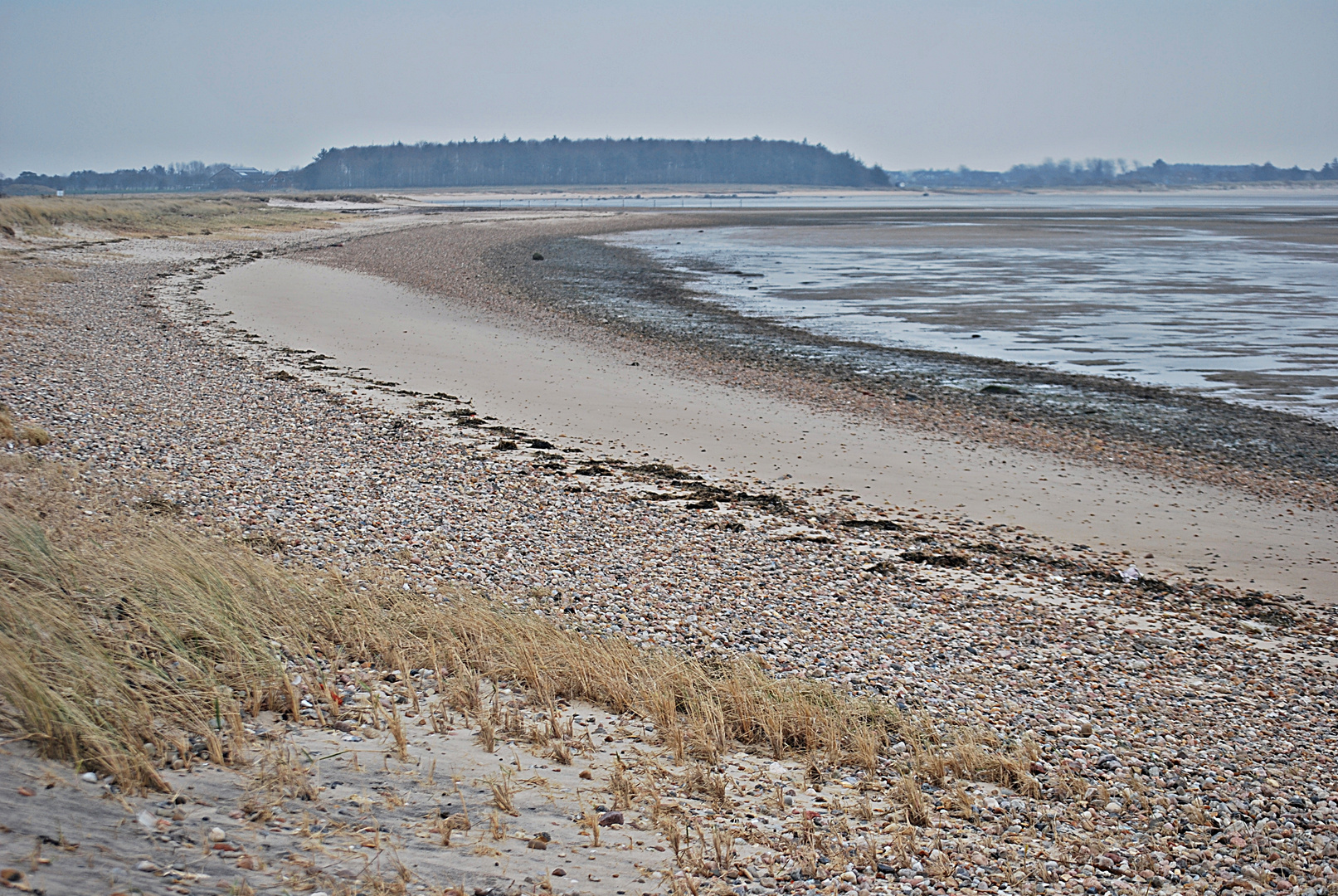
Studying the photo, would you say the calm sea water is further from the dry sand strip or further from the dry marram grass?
the dry marram grass

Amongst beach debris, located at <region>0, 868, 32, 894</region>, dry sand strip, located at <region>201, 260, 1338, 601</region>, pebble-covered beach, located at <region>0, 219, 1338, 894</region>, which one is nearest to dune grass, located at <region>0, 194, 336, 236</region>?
dry sand strip, located at <region>201, 260, 1338, 601</region>

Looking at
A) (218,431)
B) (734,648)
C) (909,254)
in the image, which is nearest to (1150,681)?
(734,648)

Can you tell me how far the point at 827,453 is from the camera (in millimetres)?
11836

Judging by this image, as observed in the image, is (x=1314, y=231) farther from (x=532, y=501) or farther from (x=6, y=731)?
(x=6, y=731)

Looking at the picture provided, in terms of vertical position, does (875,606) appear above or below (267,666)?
below

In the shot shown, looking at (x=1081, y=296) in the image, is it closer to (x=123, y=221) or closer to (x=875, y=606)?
(x=875, y=606)

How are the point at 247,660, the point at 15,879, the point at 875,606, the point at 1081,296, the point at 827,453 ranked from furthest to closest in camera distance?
the point at 1081,296, the point at 827,453, the point at 875,606, the point at 247,660, the point at 15,879

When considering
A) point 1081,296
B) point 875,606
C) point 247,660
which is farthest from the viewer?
point 1081,296

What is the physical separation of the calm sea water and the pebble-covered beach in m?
9.04

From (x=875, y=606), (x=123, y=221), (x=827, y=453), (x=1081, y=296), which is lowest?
(x=875, y=606)

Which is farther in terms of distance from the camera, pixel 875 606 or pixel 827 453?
pixel 827 453

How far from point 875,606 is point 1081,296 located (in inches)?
908

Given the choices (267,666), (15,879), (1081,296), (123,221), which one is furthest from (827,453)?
(123,221)

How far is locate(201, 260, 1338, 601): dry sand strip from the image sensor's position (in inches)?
355
